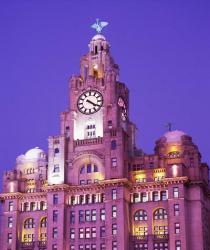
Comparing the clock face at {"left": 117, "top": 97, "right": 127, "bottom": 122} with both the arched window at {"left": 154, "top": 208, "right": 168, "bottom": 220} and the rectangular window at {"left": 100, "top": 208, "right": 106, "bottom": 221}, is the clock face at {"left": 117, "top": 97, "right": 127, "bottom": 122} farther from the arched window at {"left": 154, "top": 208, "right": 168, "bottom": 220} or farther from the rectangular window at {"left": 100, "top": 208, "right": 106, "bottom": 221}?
the arched window at {"left": 154, "top": 208, "right": 168, "bottom": 220}

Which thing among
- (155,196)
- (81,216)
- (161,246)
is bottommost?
(161,246)

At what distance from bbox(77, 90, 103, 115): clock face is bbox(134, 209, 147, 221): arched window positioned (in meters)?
25.8

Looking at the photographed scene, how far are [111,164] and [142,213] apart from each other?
484 inches

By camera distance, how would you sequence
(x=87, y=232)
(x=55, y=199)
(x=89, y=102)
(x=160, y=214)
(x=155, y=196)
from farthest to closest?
(x=89, y=102), (x=55, y=199), (x=155, y=196), (x=87, y=232), (x=160, y=214)

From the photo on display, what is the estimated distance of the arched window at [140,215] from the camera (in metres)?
136

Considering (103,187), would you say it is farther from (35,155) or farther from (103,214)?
(35,155)

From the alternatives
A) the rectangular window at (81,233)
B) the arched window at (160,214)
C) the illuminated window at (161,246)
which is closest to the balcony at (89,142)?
the rectangular window at (81,233)

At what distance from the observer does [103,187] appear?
137875 millimetres

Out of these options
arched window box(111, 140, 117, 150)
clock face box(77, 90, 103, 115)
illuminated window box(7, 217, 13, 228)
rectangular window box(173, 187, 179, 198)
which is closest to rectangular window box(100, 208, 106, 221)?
arched window box(111, 140, 117, 150)

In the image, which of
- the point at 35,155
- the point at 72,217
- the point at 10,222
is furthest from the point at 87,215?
the point at 35,155

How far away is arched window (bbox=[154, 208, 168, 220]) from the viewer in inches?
5295

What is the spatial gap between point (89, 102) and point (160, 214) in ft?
103

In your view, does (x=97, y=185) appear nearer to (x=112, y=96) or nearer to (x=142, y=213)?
(x=142, y=213)

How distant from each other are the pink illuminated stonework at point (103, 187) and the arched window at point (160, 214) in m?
0.21
